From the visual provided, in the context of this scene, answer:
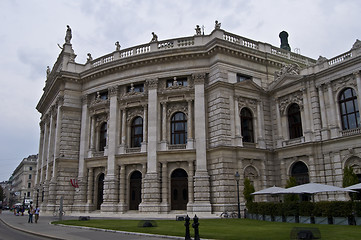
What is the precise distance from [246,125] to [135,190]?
13.8m

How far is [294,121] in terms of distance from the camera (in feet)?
116

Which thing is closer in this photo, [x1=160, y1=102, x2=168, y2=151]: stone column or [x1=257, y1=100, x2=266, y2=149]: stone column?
→ [x1=257, y1=100, x2=266, y2=149]: stone column

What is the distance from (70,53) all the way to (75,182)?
56.0 ft

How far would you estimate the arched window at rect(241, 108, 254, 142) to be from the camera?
35.8 meters

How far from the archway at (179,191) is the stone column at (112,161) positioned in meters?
6.33

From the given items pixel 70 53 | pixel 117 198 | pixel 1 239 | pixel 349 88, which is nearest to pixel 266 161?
pixel 349 88

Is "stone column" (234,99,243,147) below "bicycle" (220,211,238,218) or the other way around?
the other way around

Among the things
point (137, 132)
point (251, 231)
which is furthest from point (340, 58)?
point (137, 132)

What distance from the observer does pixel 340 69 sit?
3161 cm

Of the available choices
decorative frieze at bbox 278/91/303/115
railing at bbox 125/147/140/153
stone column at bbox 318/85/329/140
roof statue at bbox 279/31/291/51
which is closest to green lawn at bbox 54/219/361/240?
stone column at bbox 318/85/329/140

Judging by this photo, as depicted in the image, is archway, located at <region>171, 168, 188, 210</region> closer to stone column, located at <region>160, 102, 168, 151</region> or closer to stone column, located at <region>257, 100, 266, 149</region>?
stone column, located at <region>160, 102, 168, 151</region>

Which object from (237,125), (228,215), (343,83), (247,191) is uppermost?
(343,83)

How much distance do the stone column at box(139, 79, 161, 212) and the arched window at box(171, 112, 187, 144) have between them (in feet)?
6.21

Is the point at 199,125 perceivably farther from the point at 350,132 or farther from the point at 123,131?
the point at 350,132
